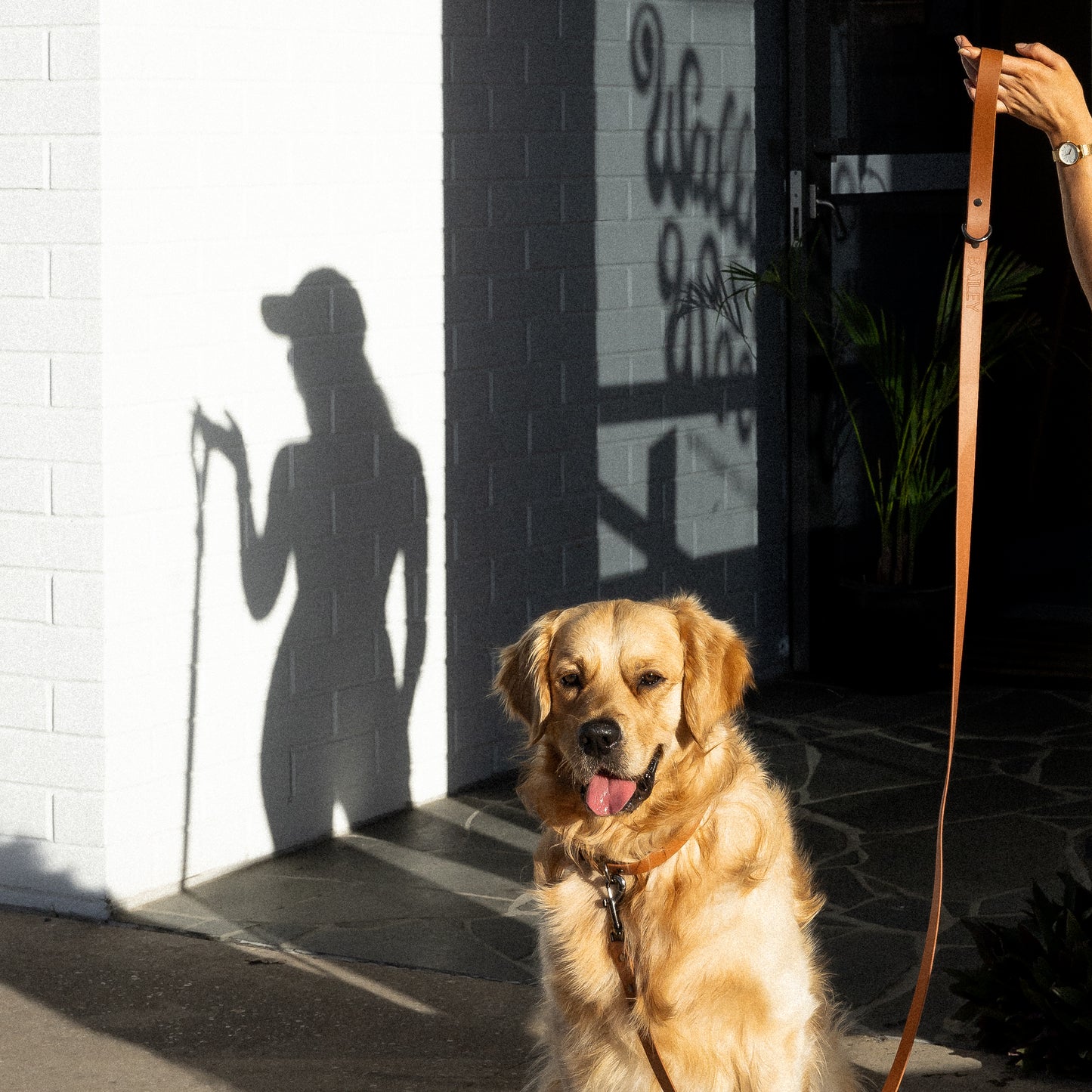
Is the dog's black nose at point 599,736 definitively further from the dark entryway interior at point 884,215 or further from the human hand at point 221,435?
the dark entryway interior at point 884,215

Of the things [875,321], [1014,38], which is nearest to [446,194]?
[875,321]

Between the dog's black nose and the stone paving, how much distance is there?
1407 millimetres

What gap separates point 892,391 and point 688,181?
1.20 metres

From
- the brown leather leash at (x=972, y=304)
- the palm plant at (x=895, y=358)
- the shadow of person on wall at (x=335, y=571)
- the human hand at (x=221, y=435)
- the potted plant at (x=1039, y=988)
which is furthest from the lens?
the palm plant at (x=895, y=358)

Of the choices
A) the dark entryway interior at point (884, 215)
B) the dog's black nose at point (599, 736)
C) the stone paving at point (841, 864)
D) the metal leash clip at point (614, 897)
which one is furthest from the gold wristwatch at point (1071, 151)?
the dark entryway interior at point (884, 215)

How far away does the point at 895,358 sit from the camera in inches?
282

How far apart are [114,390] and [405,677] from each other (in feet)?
5.17

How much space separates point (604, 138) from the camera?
257 inches

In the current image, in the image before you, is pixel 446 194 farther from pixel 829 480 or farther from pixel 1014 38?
pixel 1014 38

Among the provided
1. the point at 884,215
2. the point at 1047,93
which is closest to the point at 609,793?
the point at 1047,93

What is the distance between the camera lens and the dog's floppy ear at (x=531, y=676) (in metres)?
3.36

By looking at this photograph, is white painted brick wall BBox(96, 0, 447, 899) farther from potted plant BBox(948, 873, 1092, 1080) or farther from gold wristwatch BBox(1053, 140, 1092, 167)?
gold wristwatch BBox(1053, 140, 1092, 167)

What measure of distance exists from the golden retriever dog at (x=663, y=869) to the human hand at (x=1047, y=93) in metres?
1.14

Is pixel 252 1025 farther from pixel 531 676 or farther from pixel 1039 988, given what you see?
pixel 1039 988
